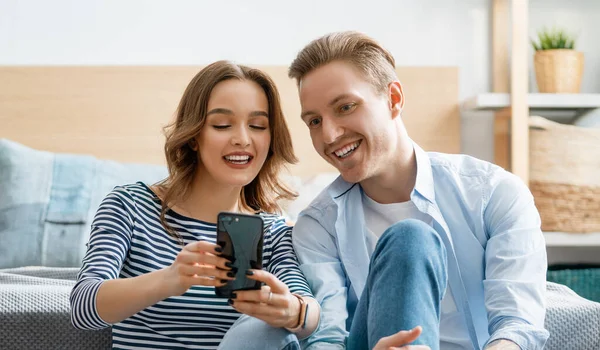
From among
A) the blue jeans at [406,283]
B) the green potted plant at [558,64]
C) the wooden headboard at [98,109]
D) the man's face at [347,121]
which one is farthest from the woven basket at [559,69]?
the blue jeans at [406,283]

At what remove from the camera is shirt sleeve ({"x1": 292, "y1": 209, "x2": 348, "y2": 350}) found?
1.17 meters

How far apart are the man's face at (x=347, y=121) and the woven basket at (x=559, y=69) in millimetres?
1427

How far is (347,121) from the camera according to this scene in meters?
1.31

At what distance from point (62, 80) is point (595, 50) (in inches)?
77.6

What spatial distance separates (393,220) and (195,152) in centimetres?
41

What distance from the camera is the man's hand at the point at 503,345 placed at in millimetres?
1088

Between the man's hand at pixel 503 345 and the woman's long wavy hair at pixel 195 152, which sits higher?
the woman's long wavy hair at pixel 195 152

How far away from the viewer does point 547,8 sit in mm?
2754

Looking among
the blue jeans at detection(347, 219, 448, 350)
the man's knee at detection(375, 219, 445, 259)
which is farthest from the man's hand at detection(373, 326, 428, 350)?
the man's knee at detection(375, 219, 445, 259)

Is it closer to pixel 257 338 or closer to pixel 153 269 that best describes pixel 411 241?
pixel 257 338

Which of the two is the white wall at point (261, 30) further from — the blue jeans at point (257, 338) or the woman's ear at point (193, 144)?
the blue jeans at point (257, 338)

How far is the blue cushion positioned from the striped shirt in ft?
2.54

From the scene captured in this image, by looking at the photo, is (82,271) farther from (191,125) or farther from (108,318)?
(191,125)

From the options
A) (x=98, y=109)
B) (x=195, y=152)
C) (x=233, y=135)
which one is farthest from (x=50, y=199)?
(x=233, y=135)
